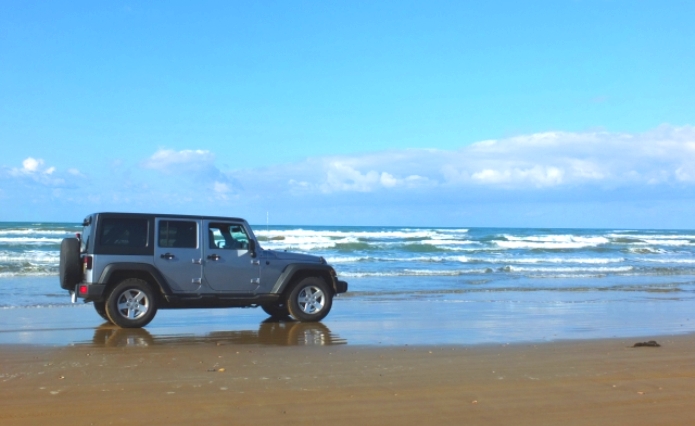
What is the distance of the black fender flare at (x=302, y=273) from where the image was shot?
11164mm

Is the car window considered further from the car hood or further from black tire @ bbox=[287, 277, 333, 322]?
black tire @ bbox=[287, 277, 333, 322]

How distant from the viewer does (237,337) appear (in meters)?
9.78

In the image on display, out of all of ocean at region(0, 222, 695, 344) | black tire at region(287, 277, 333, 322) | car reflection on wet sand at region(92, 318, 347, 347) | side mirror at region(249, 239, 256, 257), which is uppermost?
side mirror at region(249, 239, 256, 257)

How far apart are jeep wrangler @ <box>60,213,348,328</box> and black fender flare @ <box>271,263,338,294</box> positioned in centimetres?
2

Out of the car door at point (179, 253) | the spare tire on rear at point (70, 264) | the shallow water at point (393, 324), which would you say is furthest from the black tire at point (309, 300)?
the spare tire on rear at point (70, 264)

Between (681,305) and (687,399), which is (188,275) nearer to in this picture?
(687,399)

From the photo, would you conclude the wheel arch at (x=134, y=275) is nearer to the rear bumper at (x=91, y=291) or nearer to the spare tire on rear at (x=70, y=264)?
the rear bumper at (x=91, y=291)

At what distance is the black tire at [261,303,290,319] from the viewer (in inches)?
467

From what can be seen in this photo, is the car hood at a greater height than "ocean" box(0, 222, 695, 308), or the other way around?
the car hood

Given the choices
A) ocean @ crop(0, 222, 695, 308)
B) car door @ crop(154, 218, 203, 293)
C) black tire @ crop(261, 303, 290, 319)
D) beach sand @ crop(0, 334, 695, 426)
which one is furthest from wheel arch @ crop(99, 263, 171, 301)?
ocean @ crop(0, 222, 695, 308)

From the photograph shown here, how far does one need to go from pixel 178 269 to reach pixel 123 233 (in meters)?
0.94

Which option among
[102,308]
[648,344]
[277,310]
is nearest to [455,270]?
[277,310]

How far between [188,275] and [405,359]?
13.7 ft

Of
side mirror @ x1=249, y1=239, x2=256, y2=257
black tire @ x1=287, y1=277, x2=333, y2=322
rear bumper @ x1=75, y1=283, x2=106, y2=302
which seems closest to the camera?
rear bumper @ x1=75, y1=283, x2=106, y2=302
